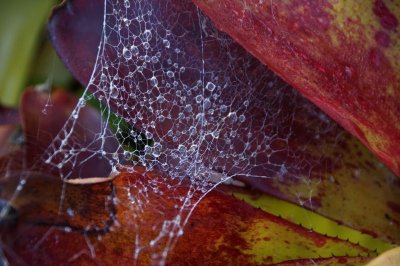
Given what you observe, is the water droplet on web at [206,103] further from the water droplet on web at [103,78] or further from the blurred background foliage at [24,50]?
the blurred background foliage at [24,50]

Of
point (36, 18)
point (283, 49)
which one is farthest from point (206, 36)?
point (36, 18)

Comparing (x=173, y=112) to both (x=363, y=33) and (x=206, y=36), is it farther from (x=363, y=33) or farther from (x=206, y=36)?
(x=363, y=33)

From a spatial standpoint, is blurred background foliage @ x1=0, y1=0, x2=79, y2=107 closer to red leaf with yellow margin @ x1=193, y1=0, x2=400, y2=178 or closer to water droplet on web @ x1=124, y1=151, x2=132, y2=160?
water droplet on web @ x1=124, y1=151, x2=132, y2=160

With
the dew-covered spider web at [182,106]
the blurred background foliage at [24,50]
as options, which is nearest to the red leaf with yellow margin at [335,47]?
the dew-covered spider web at [182,106]

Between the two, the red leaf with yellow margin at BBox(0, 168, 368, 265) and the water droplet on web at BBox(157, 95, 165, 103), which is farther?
the water droplet on web at BBox(157, 95, 165, 103)

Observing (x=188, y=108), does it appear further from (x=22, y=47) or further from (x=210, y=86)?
(x=22, y=47)

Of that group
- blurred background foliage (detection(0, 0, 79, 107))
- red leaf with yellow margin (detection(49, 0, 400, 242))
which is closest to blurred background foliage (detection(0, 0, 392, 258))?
blurred background foliage (detection(0, 0, 79, 107))
